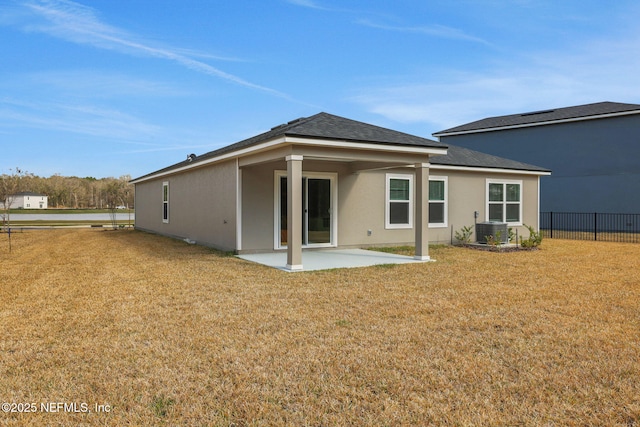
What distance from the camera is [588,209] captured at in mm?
21062

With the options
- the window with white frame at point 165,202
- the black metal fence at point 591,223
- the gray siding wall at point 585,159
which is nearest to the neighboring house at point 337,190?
the window with white frame at point 165,202

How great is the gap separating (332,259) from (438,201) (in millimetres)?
4840

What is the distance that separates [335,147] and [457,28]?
8.14 m

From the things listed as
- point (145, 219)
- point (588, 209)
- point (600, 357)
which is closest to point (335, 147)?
point (600, 357)

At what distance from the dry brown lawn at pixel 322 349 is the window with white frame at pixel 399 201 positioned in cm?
520

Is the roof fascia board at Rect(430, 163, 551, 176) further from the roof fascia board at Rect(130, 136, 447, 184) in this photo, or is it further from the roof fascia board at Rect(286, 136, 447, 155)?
the roof fascia board at Rect(130, 136, 447, 184)

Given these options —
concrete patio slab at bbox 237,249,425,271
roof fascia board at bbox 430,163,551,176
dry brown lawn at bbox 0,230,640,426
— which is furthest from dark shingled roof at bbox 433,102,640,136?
dry brown lawn at bbox 0,230,640,426

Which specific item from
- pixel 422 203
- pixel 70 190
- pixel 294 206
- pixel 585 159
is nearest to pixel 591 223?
pixel 585 159

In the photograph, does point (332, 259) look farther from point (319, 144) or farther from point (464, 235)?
point (464, 235)

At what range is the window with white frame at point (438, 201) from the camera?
43.3 ft

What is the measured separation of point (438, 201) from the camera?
13289mm

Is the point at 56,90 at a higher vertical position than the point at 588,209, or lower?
higher

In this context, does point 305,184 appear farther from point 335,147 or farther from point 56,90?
point 56,90

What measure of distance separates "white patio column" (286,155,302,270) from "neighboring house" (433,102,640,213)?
710 inches
